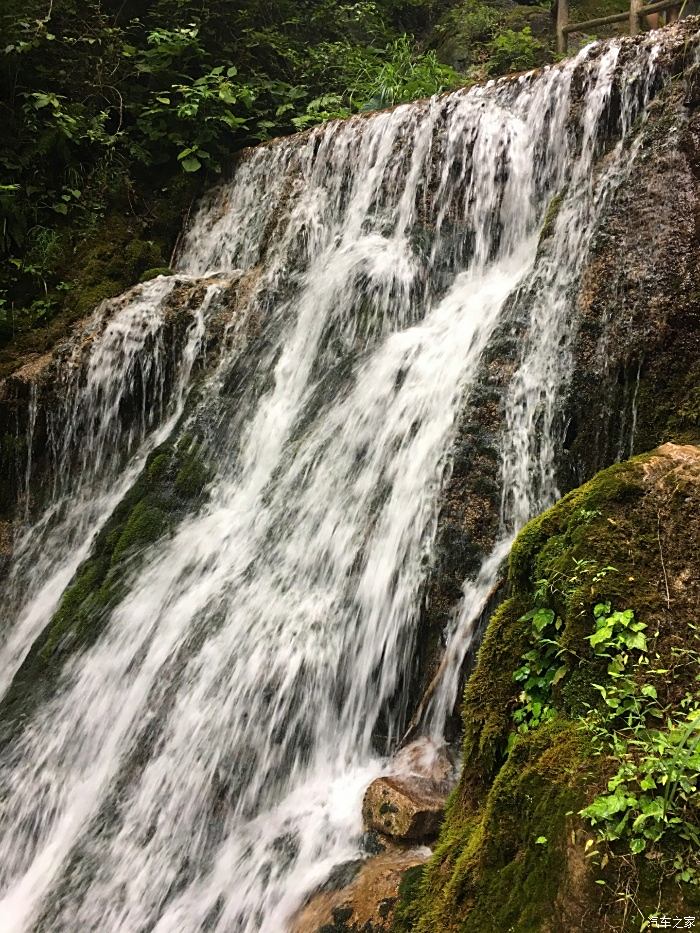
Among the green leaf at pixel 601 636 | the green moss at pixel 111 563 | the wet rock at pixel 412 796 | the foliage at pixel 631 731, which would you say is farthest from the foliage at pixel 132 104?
the green leaf at pixel 601 636

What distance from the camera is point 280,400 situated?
6629 mm

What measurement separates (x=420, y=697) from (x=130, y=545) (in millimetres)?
3240

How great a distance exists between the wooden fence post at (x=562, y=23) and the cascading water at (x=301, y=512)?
5.72 meters

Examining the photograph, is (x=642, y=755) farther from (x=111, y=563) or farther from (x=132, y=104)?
(x=132, y=104)

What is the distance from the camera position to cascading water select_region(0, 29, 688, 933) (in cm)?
372

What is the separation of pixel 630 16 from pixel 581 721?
38.1 feet

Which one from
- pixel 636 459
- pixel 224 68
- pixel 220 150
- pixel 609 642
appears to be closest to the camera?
pixel 609 642

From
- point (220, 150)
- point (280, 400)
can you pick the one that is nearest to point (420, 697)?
point (280, 400)

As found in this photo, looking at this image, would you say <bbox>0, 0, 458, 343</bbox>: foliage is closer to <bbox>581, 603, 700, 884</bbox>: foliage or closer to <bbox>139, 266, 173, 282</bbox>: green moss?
<bbox>139, 266, 173, 282</bbox>: green moss

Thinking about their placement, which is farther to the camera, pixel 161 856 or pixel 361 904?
pixel 161 856

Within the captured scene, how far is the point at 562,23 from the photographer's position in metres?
11.8

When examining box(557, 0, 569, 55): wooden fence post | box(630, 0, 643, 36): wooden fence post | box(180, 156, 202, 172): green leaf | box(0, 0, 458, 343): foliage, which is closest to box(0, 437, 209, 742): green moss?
box(0, 0, 458, 343): foliage

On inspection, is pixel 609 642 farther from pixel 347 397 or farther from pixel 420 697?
pixel 347 397

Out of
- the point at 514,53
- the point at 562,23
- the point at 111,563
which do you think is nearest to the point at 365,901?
the point at 111,563
